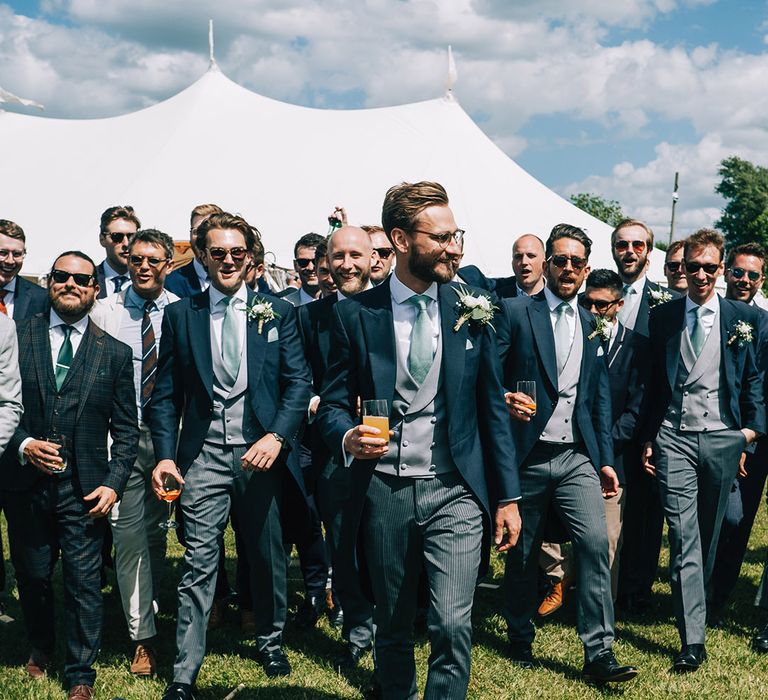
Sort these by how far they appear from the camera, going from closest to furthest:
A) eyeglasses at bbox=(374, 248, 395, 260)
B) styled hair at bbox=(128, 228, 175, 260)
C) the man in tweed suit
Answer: the man in tweed suit → styled hair at bbox=(128, 228, 175, 260) → eyeglasses at bbox=(374, 248, 395, 260)

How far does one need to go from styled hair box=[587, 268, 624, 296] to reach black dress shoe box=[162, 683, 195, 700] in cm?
349

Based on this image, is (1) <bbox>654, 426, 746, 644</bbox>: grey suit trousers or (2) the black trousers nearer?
(2) the black trousers

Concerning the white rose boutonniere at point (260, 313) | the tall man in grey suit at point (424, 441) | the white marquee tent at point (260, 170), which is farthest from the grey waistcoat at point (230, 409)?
the white marquee tent at point (260, 170)

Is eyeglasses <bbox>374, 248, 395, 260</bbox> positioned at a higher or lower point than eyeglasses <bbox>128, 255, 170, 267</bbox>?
higher

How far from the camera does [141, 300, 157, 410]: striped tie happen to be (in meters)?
5.22

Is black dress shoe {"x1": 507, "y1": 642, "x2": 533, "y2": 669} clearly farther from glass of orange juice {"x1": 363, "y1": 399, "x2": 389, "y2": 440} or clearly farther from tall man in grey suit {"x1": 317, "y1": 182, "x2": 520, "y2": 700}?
glass of orange juice {"x1": 363, "y1": 399, "x2": 389, "y2": 440}

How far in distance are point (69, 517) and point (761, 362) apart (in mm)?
4600

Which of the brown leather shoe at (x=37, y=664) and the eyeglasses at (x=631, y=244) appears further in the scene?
the eyeglasses at (x=631, y=244)

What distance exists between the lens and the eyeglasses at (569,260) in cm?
509

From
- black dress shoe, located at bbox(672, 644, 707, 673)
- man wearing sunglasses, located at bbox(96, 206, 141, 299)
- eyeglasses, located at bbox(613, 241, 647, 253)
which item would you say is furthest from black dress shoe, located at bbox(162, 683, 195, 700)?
eyeglasses, located at bbox(613, 241, 647, 253)

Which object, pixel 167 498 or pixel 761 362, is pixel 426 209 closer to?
pixel 167 498

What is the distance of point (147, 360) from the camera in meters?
5.25

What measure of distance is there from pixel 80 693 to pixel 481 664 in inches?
93.0

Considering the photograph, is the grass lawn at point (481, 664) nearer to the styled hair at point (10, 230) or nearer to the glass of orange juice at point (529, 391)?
the glass of orange juice at point (529, 391)
